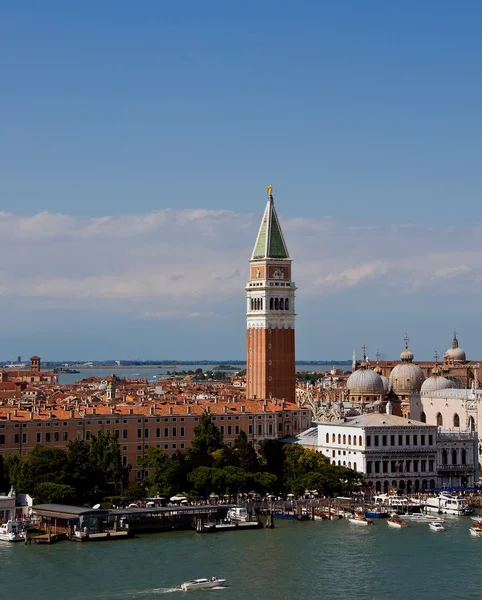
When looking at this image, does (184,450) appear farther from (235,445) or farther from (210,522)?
(210,522)

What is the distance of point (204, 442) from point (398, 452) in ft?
18.8

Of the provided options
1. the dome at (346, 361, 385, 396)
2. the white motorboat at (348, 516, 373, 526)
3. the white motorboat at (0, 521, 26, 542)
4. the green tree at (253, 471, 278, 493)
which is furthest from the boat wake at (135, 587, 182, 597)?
the dome at (346, 361, 385, 396)

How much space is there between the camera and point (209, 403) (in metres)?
42.6

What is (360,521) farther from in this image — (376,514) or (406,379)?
(406,379)

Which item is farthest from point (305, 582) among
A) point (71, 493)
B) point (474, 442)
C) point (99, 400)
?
point (99, 400)

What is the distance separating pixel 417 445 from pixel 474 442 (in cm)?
258

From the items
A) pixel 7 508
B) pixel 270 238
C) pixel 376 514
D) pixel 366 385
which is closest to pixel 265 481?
pixel 376 514

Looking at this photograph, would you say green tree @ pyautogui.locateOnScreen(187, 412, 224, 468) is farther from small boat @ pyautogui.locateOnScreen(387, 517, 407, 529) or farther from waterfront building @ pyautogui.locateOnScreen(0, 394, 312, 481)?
small boat @ pyautogui.locateOnScreen(387, 517, 407, 529)

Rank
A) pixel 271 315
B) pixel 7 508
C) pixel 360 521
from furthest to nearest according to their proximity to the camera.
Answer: pixel 271 315
pixel 360 521
pixel 7 508

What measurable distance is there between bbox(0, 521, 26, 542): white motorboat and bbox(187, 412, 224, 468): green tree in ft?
24.4

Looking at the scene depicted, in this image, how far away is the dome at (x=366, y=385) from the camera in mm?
49312

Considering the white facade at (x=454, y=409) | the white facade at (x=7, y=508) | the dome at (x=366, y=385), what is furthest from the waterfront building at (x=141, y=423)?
the white facade at (x=454, y=409)

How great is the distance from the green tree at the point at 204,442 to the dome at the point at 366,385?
10612 mm

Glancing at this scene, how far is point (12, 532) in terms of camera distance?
3122 cm
